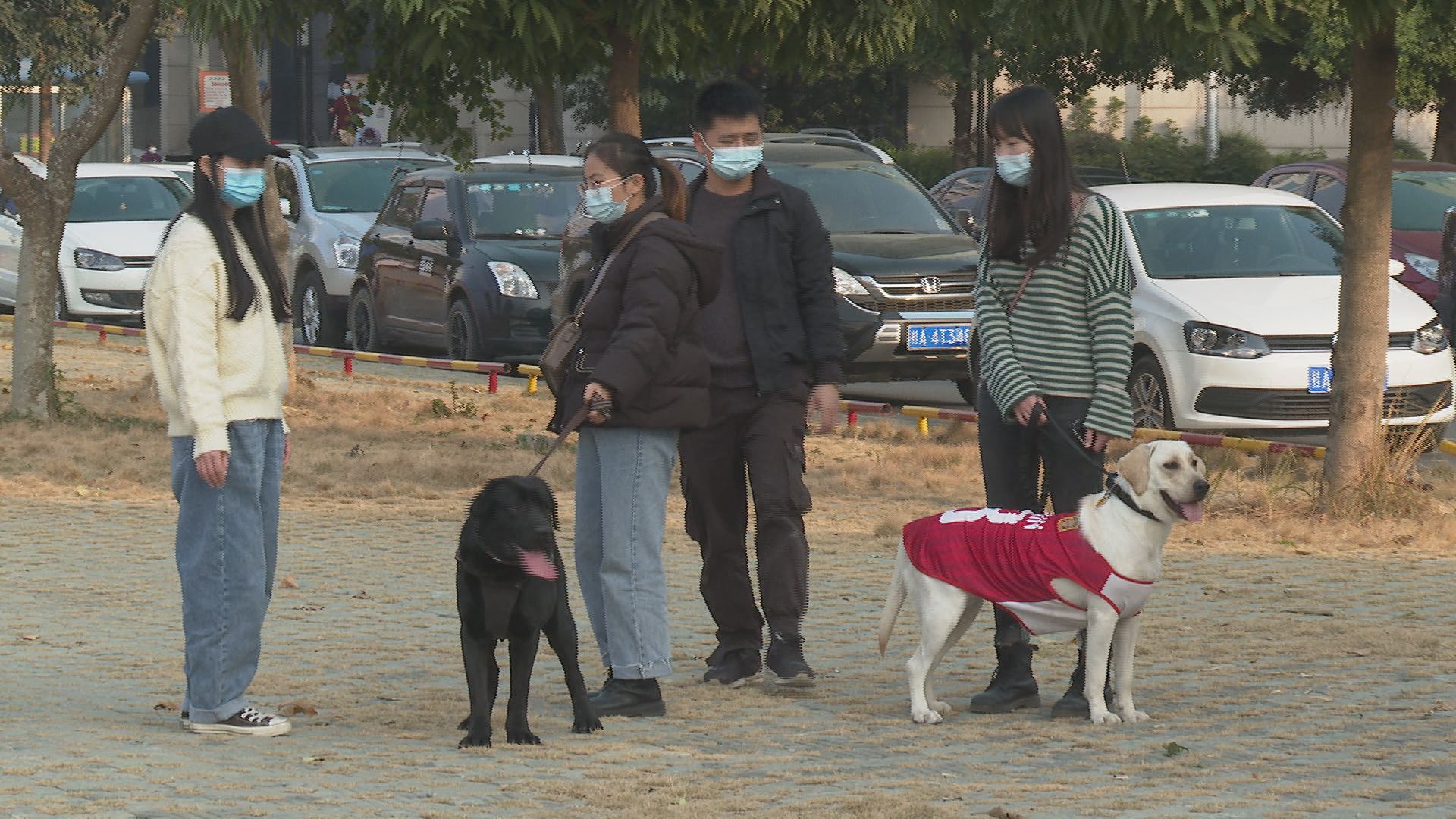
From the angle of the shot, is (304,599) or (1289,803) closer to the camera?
(1289,803)

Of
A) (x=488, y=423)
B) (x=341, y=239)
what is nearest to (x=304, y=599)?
(x=488, y=423)

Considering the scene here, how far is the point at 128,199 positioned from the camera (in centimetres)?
2416

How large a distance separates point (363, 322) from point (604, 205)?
549 inches

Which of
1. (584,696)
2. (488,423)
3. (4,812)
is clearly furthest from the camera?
(488,423)

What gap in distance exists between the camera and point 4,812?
17.4 ft

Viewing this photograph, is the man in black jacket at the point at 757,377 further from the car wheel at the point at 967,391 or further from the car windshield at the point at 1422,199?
the car windshield at the point at 1422,199

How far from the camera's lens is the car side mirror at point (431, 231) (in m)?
17.7

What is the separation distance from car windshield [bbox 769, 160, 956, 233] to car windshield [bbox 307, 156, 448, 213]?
6.46 metres

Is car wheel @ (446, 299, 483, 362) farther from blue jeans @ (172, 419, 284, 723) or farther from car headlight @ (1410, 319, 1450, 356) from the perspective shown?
blue jeans @ (172, 419, 284, 723)

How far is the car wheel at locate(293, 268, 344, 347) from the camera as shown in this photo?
2155cm

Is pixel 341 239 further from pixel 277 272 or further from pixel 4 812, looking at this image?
pixel 4 812

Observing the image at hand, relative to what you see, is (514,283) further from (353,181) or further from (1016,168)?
(1016,168)

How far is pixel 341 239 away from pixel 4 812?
54.0 feet

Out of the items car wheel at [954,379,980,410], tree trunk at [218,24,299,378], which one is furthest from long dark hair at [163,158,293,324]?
car wheel at [954,379,980,410]
